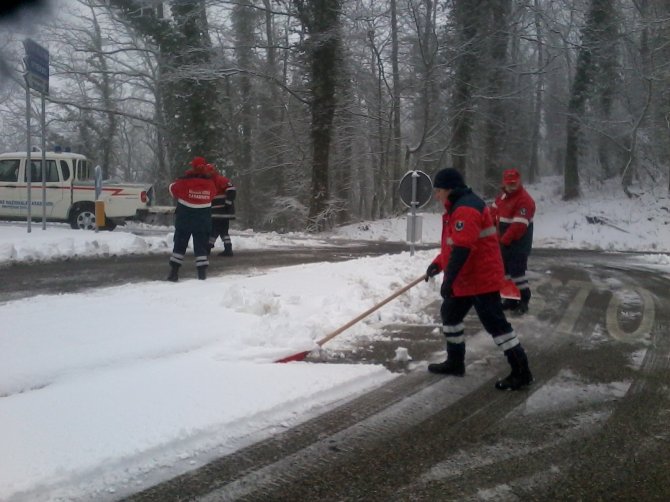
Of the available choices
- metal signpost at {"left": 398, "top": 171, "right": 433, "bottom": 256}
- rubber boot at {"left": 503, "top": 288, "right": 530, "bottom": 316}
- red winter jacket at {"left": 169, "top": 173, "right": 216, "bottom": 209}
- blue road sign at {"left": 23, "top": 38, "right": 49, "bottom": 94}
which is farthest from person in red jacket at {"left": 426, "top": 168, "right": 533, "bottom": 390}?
blue road sign at {"left": 23, "top": 38, "right": 49, "bottom": 94}

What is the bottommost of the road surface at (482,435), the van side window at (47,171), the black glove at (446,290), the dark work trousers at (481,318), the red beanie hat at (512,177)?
the road surface at (482,435)

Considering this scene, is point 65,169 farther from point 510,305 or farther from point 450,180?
point 450,180

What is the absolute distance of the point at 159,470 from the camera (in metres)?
3.65

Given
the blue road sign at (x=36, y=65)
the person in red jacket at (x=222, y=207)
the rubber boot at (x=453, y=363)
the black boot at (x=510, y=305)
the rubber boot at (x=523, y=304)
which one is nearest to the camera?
the rubber boot at (x=453, y=363)

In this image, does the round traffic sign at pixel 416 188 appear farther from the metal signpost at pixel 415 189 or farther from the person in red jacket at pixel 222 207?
the person in red jacket at pixel 222 207

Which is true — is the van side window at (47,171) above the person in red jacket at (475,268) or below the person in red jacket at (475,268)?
above

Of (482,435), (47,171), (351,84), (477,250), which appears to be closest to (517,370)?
(477,250)

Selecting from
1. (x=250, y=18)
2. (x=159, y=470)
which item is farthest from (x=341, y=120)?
(x=159, y=470)

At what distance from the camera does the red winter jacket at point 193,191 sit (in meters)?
9.36

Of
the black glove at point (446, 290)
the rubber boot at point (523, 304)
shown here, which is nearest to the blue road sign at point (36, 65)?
the rubber boot at point (523, 304)

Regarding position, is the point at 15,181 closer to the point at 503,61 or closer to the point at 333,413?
the point at 333,413

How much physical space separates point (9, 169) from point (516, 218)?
14672 mm

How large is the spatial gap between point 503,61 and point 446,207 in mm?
23317

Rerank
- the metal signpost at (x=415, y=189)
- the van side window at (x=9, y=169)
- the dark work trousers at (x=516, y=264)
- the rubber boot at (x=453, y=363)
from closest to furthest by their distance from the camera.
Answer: the rubber boot at (x=453, y=363) < the dark work trousers at (x=516, y=264) < the metal signpost at (x=415, y=189) < the van side window at (x=9, y=169)
